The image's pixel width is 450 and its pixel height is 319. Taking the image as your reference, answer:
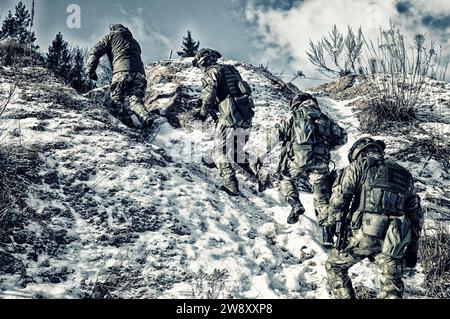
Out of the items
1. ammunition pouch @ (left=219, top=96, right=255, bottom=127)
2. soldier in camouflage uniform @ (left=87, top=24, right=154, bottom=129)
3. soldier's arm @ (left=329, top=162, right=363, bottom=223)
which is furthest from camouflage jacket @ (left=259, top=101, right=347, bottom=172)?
soldier in camouflage uniform @ (left=87, top=24, right=154, bottom=129)

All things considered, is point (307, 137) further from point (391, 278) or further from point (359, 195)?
point (391, 278)

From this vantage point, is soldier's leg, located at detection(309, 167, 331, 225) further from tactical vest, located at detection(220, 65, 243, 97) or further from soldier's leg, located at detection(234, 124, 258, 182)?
tactical vest, located at detection(220, 65, 243, 97)

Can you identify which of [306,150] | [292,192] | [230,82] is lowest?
[292,192]

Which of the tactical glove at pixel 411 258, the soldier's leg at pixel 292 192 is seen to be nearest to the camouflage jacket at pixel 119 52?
the soldier's leg at pixel 292 192

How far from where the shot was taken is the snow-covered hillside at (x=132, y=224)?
3.75 metres

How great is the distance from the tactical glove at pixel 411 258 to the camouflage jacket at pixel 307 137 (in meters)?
1.66

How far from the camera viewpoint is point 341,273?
3848mm

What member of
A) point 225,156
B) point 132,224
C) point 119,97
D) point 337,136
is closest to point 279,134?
point 337,136

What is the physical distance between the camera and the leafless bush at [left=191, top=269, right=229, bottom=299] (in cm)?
363

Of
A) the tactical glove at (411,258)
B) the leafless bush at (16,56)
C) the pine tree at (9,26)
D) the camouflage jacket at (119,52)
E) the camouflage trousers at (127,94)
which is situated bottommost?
the tactical glove at (411,258)

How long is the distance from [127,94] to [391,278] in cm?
588

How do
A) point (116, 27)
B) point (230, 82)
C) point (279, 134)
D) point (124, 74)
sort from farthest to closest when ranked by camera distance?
point (116, 27) → point (124, 74) → point (230, 82) → point (279, 134)

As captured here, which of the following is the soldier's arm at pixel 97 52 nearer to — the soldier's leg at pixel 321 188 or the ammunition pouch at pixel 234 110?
the ammunition pouch at pixel 234 110
